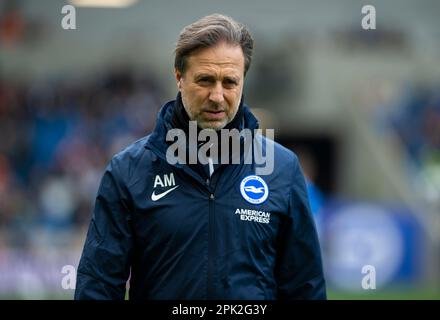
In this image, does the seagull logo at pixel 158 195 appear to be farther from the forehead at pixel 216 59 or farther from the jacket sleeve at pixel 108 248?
the forehead at pixel 216 59

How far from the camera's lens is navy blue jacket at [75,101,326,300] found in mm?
3746

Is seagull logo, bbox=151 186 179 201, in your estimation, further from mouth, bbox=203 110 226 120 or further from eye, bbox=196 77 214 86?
eye, bbox=196 77 214 86

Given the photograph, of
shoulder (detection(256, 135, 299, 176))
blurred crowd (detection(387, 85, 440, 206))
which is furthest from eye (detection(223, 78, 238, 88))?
blurred crowd (detection(387, 85, 440, 206))

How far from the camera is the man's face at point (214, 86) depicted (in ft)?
12.4

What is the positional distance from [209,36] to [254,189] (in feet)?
2.09

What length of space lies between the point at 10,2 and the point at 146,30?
105 inches

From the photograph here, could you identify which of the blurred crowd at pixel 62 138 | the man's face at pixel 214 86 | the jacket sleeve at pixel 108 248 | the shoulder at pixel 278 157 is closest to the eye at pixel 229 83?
the man's face at pixel 214 86

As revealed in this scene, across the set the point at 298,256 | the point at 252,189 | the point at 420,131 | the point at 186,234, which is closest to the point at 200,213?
the point at 186,234

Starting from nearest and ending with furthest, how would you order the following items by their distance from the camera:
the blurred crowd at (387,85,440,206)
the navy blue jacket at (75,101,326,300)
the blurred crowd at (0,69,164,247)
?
1. the navy blue jacket at (75,101,326,300)
2. the blurred crowd at (0,69,164,247)
3. the blurred crowd at (387,85,440,206)

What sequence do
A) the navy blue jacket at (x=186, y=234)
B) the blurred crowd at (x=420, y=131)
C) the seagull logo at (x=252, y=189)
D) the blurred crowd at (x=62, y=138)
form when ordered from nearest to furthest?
1. the navy blue jacket at (x=186, y=234)
2. the seagull logo at (x=252, y=189)
3. the blurred crowd at (x=62, y=138)
4. the blurred crowd at (x=420, y=131)

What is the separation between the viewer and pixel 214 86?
380 centimetres

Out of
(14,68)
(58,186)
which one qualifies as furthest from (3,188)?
(14,68)

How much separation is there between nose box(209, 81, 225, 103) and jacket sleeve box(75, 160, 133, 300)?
1.60 ft
